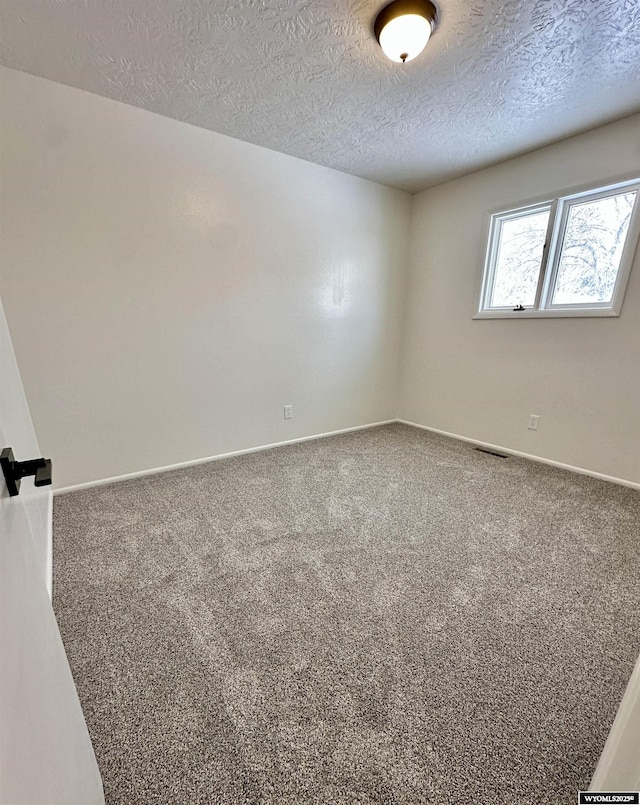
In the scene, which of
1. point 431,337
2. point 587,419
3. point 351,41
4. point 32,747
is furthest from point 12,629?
point 431,337

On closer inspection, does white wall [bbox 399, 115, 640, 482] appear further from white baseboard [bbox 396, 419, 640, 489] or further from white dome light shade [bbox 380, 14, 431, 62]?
white dome light shade [bbox 380, 14, 431, 62]

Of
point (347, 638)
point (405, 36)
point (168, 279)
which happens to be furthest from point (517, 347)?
point (168, 279)

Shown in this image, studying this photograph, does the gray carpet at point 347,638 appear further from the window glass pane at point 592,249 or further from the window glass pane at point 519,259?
the window glass pane at point 519,259

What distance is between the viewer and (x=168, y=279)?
247 centimetres

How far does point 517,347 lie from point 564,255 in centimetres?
76

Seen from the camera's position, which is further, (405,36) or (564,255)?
(564,255)

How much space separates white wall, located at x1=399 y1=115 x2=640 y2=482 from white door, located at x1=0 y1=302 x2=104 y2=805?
3233mm

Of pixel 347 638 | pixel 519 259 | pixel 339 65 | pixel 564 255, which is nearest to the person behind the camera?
pixel 347 638

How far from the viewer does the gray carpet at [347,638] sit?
89 centimetres

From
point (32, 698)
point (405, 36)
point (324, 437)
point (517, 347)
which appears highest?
point (405, 36)

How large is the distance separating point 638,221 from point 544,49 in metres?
1.28

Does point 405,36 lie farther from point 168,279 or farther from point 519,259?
point 519,259

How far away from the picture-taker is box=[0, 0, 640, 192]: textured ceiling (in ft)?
4.88

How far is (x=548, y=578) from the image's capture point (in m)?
1.58
